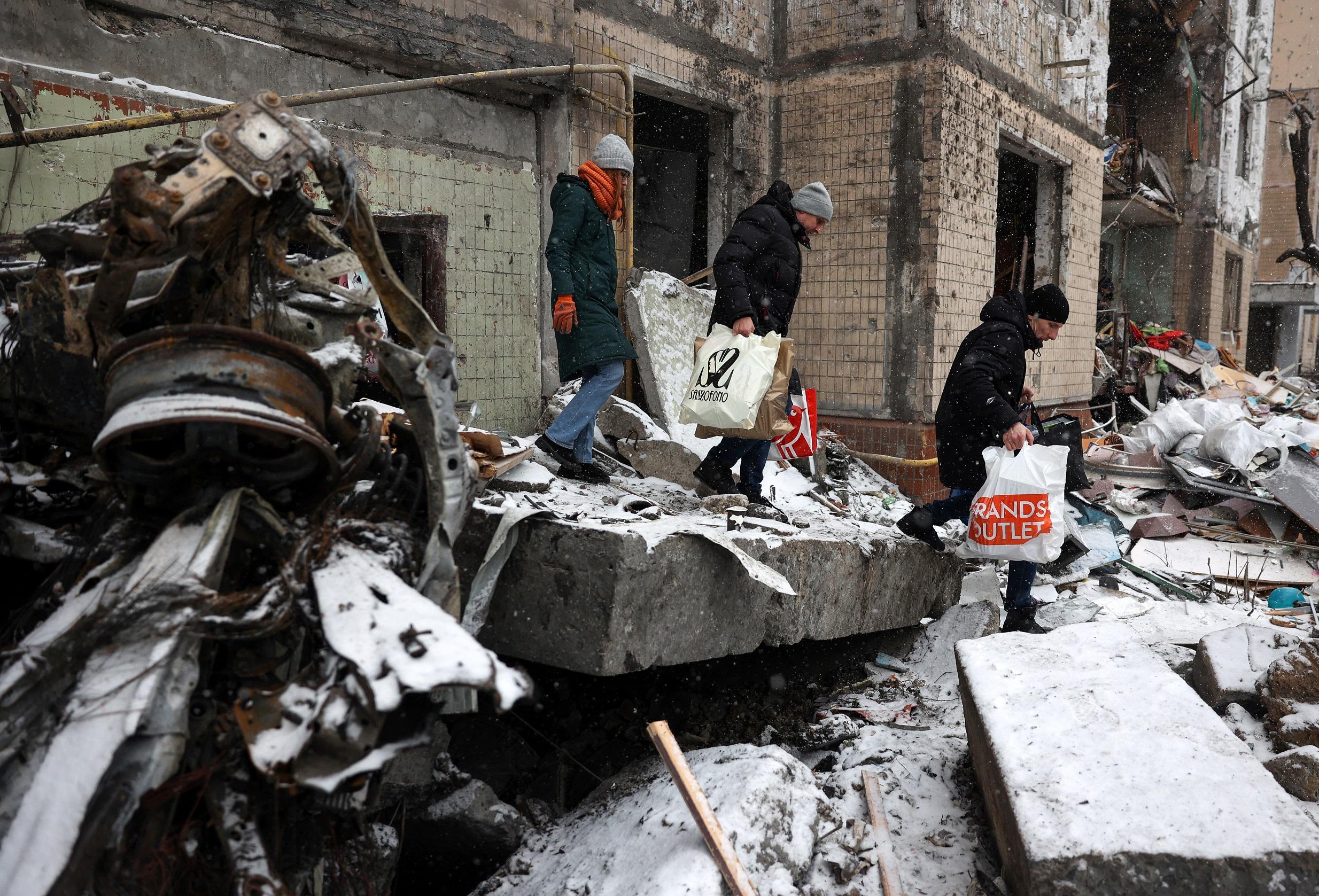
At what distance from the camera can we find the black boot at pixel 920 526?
15.2 ft

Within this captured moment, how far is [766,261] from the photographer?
4.70 meters

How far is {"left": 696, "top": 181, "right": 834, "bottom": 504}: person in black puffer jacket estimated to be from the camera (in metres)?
4.59

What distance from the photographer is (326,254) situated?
3.58 metres

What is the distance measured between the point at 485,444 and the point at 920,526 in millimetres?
2351

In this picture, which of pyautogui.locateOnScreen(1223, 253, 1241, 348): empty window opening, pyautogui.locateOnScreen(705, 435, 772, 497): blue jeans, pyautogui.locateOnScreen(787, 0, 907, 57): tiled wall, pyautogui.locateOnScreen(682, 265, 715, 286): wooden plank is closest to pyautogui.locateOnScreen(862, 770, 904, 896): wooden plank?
pyautogui.locateOnScreen(705, 435, 772, 497): blue jeans

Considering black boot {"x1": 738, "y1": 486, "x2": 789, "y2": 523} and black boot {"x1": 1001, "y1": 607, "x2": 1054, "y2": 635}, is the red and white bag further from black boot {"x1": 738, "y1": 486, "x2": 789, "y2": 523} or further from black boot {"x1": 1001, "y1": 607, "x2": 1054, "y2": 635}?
black boot {"x1": 1001, "y1": 607, "x2": 1054, "y2": 635}

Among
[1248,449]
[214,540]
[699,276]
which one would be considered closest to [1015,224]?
[1248,449]

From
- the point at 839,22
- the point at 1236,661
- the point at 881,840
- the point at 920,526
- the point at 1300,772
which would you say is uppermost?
the point at 839,22

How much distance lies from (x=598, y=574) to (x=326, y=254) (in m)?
1.72

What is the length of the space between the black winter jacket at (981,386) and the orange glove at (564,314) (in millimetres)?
1934

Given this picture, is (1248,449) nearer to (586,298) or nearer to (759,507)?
(759,507)

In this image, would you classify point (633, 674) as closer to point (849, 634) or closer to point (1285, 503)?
point (849, 634)

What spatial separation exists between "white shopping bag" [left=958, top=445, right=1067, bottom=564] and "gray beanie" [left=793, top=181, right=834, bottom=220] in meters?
1.59

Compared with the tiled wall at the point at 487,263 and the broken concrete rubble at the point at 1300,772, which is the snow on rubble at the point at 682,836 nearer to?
the broken concrete rubble at the point at 1300,772
